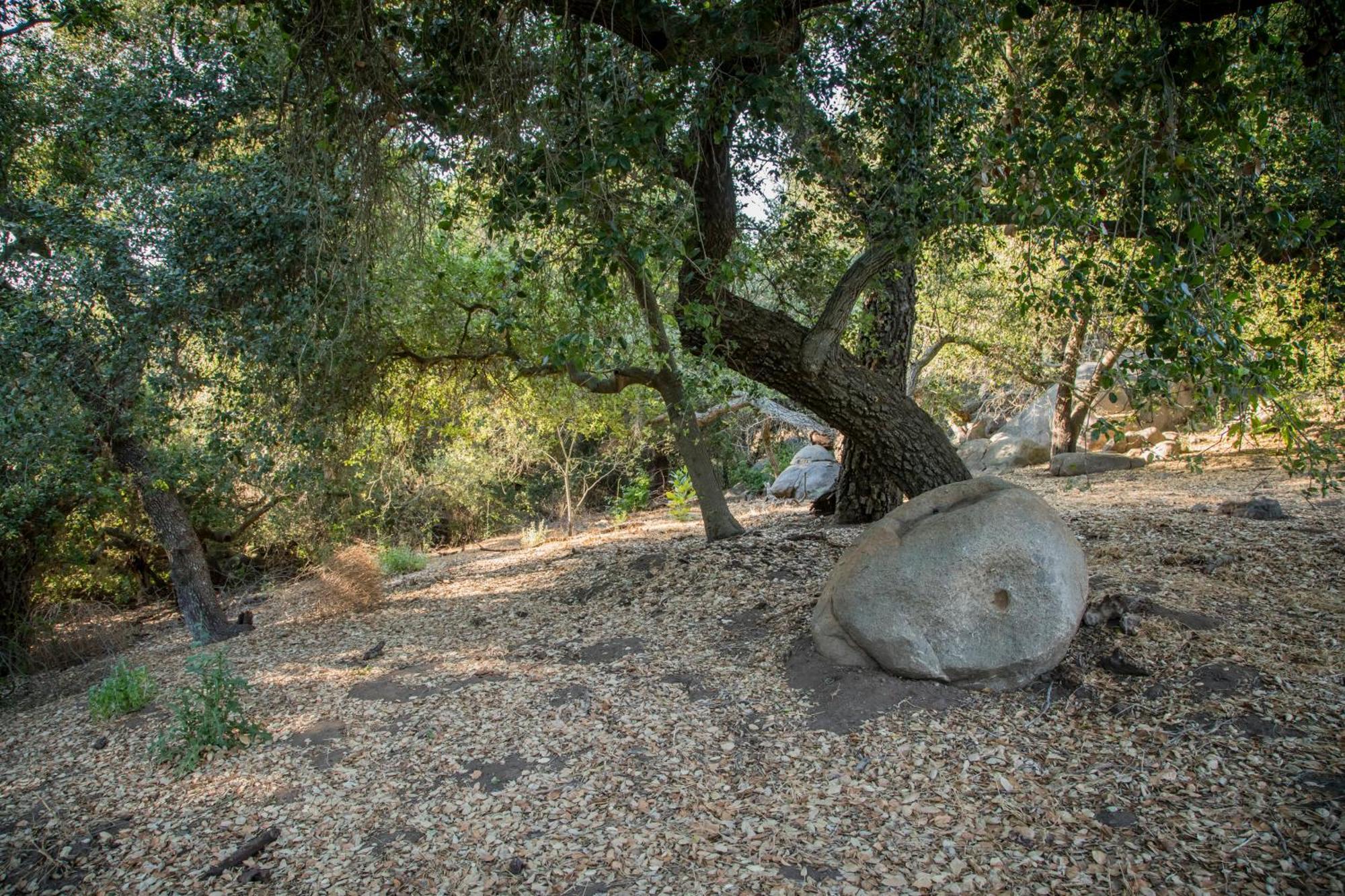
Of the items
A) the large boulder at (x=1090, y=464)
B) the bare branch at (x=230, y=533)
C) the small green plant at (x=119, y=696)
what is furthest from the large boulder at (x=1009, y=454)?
the small green plant at (x=119, y=696)

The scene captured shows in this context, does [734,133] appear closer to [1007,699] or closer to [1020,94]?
[1020,94]

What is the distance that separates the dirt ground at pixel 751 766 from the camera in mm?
2881

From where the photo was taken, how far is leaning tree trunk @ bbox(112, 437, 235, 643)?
7359mm

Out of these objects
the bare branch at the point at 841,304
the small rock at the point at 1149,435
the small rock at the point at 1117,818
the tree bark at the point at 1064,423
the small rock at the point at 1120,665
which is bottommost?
the small rock at the point at 1117,818

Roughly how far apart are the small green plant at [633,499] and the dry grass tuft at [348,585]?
6.03 metres

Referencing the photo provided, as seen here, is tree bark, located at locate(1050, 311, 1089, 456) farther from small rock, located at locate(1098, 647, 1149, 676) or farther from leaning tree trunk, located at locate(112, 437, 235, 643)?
leaning tree trunk, located at locate(112, 437, 235, 643)

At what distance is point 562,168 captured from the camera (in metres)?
3.69

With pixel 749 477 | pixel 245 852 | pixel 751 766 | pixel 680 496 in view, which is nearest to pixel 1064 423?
pixel 749 477

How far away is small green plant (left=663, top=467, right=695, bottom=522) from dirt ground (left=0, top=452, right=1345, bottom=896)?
6.32m

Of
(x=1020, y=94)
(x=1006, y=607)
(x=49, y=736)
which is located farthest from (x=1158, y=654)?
(x=49, y=736)

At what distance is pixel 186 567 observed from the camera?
7465 mm

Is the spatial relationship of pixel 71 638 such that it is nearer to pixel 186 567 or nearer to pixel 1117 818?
pixel 186 567

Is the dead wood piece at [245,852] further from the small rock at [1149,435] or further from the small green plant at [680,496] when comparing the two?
the small rock at [1149,435]

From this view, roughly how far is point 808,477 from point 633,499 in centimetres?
351
